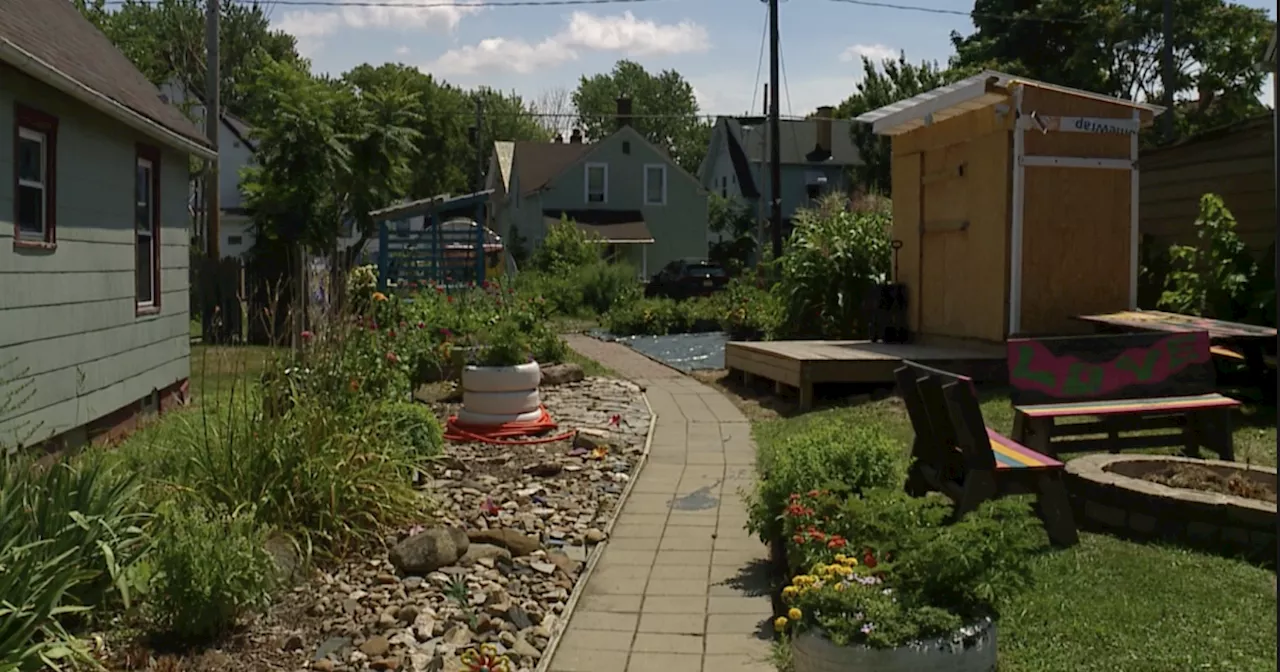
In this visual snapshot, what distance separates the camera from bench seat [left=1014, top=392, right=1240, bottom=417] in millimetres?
6996

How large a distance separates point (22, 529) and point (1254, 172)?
37.3 feet

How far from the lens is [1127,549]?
5.55 meters

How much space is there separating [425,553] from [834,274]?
987 cm

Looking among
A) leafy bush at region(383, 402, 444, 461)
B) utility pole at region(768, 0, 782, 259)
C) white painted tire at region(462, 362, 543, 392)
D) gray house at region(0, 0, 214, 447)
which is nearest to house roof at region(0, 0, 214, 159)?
gray house at region(0, 0, 214, 447)

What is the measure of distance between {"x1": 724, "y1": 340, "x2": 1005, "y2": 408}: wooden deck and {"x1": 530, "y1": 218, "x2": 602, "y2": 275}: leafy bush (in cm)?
1745

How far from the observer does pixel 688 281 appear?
32156mm

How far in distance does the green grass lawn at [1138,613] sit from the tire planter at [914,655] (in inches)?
12.6

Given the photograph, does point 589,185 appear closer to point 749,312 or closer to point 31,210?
point 749,312

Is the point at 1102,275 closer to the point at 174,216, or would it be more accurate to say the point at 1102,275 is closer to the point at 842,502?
the point at 842,502

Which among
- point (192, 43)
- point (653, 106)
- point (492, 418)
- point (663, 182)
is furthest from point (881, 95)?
point (653, 106)

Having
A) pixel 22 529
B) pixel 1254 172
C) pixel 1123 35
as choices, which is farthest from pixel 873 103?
pixel 22 529

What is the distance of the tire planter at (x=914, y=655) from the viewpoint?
3848 mm

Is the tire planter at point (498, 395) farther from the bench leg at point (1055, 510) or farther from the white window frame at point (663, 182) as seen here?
the white window frame at point (663, 182)

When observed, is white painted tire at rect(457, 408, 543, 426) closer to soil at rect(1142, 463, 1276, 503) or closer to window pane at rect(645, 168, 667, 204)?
soil at rect(1142, 463, 1276, 503)
